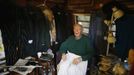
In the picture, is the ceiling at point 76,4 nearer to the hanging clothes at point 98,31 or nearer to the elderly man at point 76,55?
the hanging clothes at point 98,31

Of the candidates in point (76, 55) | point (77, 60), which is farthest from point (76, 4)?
point (77, 60)

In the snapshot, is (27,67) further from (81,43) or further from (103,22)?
(103,22)

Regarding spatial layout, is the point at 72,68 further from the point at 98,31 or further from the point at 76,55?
the point at 98,31

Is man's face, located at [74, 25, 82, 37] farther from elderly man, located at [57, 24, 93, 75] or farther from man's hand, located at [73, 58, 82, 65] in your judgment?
man's hand, located at [73, 58, 82, 65]

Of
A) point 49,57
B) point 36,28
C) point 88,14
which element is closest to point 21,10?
point 36,28

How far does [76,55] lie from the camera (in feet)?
12.3

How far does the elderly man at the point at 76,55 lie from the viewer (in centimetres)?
369

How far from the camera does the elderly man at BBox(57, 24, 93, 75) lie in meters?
3.69

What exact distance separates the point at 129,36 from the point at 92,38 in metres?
1.06

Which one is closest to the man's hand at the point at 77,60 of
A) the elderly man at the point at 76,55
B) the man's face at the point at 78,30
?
the elderly man at the point at 76,55

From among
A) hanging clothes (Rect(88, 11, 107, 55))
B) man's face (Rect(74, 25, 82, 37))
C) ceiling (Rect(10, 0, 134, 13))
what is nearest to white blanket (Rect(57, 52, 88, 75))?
man's face (Rect(74, 25, 82, 37))

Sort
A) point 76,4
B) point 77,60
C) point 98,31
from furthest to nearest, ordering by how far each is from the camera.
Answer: point 76,4 → point 98,31 → point 77,60

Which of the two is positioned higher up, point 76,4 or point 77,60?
point 76,4

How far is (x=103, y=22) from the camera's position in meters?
4.29
